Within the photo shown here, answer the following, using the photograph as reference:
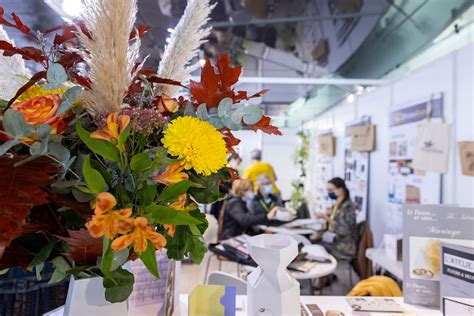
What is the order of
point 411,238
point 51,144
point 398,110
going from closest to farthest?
point 51,144
point 411,238
point 398,110

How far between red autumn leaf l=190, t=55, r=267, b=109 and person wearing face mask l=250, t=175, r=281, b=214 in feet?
13.4

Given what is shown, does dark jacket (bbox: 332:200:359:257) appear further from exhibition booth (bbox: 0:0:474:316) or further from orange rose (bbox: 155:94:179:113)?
orange rose (bbox: 155:94:179:113)

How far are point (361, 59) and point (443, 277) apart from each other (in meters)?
3.70

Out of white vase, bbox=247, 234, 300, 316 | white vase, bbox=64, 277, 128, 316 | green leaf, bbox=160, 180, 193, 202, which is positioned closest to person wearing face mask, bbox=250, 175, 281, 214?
white vase, bbox=247, 234, 300, 316

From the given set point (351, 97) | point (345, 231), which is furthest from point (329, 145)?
point (345, 231)

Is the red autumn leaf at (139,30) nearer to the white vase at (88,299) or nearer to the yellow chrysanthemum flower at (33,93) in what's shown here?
the yellow chrysanthemum flower at (33,93)

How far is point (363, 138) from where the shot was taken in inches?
183

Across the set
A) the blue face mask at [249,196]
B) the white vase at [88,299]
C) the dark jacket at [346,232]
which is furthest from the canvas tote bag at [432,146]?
the white vase at [88,299]

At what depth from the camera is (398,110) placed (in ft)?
12.4

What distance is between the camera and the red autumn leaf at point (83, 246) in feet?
1.68

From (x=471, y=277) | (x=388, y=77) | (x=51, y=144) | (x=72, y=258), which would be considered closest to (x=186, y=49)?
(x=51, y=144)

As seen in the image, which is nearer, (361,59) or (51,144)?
(51,144)

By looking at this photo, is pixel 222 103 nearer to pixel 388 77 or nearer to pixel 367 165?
pixel 367 165

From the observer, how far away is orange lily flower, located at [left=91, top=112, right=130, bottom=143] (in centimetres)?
48
